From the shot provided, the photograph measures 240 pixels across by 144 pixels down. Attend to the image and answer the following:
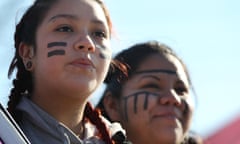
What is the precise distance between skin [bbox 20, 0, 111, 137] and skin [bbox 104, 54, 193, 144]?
0.59 m

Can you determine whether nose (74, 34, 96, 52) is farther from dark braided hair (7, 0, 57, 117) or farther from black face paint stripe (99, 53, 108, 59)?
dark braided hair (7, 0, 57, 117)

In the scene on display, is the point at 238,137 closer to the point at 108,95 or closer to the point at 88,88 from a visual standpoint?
the point at 108,95

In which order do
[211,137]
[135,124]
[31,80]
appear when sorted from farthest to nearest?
[211,137] → [135,124] → [31,80]

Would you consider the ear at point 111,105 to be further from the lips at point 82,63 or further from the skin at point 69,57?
the lips at point 82,63

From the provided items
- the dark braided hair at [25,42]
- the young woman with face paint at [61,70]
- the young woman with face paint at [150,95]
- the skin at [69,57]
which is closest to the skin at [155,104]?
the young woman with face paint at [150,95]

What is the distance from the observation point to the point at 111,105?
10.5 ft

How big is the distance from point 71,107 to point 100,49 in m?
0.24

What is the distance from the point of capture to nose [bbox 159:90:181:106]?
2.97 m

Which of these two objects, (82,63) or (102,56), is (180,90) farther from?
(82,63)

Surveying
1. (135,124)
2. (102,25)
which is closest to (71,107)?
(102,25)

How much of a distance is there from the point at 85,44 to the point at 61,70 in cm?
12

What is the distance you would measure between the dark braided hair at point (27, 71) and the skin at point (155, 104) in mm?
476

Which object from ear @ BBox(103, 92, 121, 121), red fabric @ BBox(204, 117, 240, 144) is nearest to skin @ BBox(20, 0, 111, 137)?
ear @ BBox(103, 92, 121, 121)

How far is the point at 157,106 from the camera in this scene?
3.03 metres
